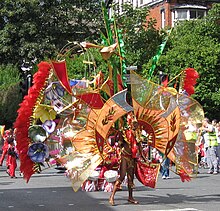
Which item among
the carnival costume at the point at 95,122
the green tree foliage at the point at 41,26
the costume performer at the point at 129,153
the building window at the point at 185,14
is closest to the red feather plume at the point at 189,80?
the carnival costume at the point at 95,122

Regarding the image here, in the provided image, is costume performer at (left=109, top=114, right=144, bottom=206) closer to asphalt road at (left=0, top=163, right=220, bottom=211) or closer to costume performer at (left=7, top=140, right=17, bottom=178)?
asphalt road at (left=0, top=163, right=220, bottom=211)

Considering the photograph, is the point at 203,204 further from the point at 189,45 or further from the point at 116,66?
the point at 189,45

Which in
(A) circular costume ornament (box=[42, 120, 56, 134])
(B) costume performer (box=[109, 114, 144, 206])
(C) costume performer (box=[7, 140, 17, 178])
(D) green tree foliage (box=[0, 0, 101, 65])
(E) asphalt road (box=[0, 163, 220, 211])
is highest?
(D) green tree foliage (box=[0, 0, 101, 65])

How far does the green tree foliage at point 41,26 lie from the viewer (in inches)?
1580

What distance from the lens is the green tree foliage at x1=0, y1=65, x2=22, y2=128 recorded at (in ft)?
125

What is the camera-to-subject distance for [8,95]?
38.4 metres

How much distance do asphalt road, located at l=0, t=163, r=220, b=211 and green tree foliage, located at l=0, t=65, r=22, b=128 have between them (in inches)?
828

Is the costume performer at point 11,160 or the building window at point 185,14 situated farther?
the building window at point 185,14

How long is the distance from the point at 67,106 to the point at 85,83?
33.4 inches

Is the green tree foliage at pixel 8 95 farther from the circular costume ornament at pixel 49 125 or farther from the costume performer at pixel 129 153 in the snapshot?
the costume performer at pixel 129 153

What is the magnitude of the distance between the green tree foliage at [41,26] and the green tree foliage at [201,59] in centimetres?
931

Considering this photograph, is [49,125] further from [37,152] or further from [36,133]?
[37,152]

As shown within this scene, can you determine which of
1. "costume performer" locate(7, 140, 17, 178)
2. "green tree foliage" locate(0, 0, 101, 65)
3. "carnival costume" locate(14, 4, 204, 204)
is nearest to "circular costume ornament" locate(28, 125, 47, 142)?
"carnival costume" locate(14, 4, 204, 204)

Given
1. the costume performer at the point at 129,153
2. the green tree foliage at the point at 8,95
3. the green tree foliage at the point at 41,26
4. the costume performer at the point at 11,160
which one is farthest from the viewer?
the green tree foliage at the point at 41,26
